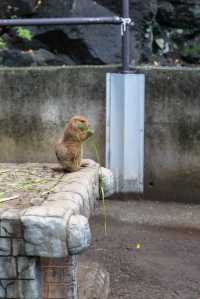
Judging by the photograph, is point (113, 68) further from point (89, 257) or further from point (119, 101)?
point (89, 257)

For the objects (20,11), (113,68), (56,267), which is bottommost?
(56,267)

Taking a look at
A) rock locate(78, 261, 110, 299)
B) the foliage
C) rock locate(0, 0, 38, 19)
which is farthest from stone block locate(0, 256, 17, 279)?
the foliage

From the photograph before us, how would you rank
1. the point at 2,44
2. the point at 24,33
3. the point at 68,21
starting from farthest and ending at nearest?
the point at 24,33
the point at 2,44
the point at 68,21

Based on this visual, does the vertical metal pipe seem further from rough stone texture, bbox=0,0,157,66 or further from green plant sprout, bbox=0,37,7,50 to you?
green plant sprout, bbox=0,37,7,50

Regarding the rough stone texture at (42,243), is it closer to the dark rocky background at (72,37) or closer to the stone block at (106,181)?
the stone block at (106,181)

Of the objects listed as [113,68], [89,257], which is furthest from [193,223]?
[113,68]

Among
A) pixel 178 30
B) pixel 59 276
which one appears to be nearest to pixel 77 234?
pixel 59 276

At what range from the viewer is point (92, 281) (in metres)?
3.19

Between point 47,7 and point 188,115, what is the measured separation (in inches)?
88.6

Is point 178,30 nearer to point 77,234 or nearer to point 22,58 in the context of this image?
point 22,58

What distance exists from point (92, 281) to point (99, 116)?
6.93ft

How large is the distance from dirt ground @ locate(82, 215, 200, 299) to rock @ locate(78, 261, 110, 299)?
0.10 meters

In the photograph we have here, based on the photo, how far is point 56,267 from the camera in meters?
2.63

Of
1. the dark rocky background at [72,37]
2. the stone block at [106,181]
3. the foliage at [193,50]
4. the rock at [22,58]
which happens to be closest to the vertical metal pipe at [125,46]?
the dark rocky background at [72,37]
